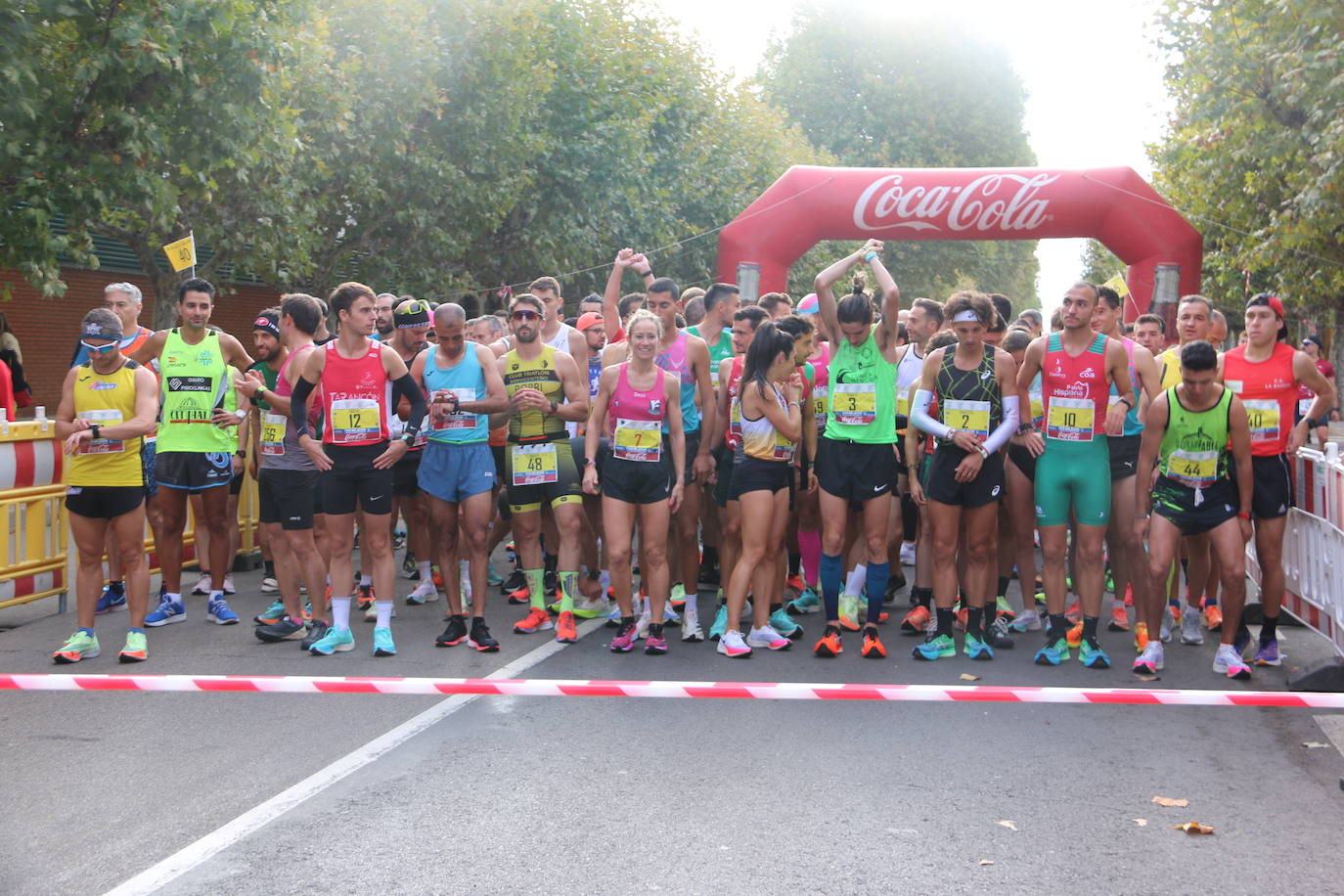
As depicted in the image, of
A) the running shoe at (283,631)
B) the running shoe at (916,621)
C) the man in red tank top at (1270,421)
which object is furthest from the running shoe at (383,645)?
the man in red tank top at (1270,421)

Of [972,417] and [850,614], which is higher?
[972,417]

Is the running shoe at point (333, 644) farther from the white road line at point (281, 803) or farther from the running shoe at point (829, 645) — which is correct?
the running shoe at point (829, 645)

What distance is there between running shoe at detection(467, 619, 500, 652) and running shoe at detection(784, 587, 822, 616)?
92.6 inches

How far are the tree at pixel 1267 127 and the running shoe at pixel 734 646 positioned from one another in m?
13.6

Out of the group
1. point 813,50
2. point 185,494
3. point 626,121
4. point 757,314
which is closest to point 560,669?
point 757,314

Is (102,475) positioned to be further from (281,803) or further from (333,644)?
(281,803)

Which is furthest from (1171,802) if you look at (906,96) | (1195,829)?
(906,96)

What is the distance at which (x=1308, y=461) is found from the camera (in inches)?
319

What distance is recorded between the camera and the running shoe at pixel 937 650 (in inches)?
306

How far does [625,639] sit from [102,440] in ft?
10.5

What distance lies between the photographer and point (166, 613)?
8953 millimetres

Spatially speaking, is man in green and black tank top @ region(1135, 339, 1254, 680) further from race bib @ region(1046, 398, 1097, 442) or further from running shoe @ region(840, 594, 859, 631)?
running shoe @ region(840, 594, 859, 631)

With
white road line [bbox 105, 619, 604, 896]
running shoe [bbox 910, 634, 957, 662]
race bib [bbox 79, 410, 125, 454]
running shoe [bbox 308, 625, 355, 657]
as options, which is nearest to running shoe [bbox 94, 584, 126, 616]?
race bib [bbox 79, 410, 125, 454]

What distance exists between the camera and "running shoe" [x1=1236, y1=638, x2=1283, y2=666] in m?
7.71
